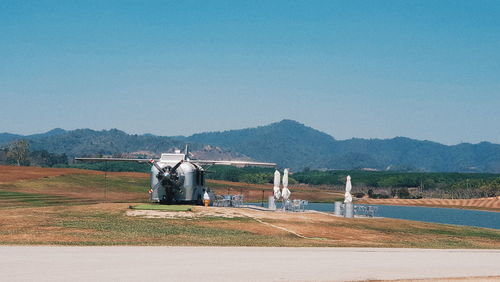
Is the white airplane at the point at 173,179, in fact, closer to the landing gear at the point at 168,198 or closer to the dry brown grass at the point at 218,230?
the landing gear at the point at 168,198

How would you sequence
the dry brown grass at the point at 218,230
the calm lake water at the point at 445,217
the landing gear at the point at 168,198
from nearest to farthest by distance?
the dry brown grass at the point at 218,230 → the landing gear at the point at 168,198 → the calm lake water at the point at 445,217

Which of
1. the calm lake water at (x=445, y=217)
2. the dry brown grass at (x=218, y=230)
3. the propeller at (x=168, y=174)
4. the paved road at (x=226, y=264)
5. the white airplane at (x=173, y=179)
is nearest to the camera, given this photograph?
the paved road at (x=226, y=264)

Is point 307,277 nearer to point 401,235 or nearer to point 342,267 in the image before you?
point 342,267

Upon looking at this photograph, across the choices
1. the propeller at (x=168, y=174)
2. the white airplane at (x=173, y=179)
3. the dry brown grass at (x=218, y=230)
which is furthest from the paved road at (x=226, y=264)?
the white airplane at (x=173, y=179)

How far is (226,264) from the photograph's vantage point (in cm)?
2389

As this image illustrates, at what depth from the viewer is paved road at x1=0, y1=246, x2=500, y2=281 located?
20.6m

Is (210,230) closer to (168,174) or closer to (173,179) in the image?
(168,174)

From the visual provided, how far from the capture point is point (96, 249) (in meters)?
27.3

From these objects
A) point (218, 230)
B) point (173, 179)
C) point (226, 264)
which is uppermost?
point (173, 179)

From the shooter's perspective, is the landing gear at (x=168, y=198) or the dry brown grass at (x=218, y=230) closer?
the dry brown grass at (x=218, y=230)

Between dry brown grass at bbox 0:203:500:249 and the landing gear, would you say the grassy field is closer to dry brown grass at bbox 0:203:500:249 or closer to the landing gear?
dry brown grass at bbox 0:203:500:249

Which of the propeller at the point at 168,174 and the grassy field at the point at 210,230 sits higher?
the propeller at the point at 168,174

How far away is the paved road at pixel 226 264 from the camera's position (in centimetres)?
2062

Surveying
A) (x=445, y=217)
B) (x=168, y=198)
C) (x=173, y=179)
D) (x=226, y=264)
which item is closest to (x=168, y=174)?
(x=173, y=179)
